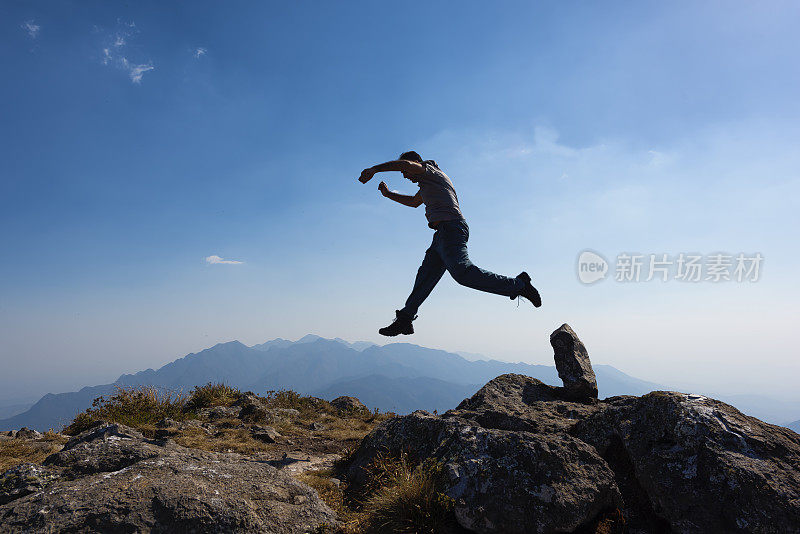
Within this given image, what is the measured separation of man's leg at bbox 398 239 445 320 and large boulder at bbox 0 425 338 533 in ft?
10.6

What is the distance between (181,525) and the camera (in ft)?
10.4

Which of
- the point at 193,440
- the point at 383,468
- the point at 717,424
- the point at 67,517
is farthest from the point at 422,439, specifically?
the point at 193,440

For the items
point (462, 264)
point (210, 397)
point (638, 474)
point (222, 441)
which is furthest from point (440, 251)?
point (210, 397)

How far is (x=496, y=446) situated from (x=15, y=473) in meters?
4.80

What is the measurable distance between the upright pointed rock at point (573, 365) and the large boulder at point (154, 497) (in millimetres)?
5216

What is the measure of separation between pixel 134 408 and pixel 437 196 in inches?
396

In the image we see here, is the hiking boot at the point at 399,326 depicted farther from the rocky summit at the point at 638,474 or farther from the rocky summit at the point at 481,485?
the rocky summit at the point at 638,474

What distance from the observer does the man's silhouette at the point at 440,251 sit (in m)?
5.96

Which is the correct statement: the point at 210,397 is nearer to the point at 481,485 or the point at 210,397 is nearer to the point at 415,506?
the point at 415,506

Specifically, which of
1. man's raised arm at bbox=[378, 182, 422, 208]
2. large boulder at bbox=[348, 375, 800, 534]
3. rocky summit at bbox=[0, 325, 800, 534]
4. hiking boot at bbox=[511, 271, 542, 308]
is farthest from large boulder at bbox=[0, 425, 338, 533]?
man's raised arm at bbox=[378, 182, 422, 208]

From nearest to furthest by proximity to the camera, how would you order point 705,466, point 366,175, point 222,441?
point 705,466, point 366,175, point 222,441

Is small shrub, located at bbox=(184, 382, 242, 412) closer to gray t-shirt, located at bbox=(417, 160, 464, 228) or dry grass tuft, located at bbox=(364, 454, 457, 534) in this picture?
dry grass tuft, located at bbox=(364, 454, 457, 534)

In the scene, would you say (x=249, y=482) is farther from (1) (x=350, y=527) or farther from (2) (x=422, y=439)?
(2) (x=422, y=439)

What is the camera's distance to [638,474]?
370cm
